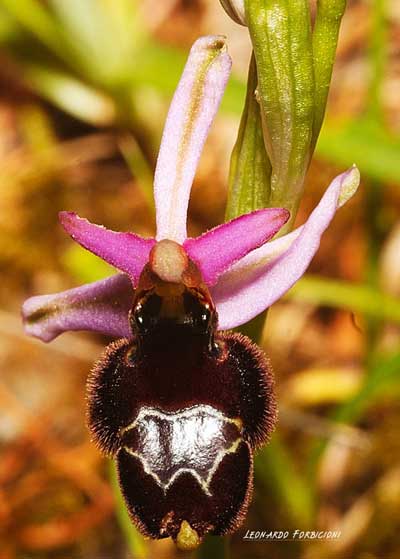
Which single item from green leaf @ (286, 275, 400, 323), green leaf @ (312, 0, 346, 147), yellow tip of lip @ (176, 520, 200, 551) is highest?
green leaf @ (312, 0, 346, 147)

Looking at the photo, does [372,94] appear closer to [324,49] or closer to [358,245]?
[358,245]

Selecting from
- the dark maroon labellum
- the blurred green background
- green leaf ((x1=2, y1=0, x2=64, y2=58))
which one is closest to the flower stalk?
the dark maroon labellum

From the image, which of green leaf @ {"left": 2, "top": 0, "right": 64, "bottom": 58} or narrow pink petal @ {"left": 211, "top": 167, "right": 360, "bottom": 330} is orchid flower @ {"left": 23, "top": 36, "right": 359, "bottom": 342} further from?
green leaf @ {"left": 2, "top": 0, "right": 64, "bottom": 58}

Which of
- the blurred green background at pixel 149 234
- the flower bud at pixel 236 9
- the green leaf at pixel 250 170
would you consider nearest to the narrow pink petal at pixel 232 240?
the green leaf at pixel 250 170

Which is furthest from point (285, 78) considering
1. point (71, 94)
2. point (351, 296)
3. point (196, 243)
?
point (71, 94)

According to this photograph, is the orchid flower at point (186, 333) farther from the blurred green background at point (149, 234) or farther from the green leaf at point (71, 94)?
the green leaf at point (71, 94)

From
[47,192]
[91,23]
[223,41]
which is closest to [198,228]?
[47,192]
